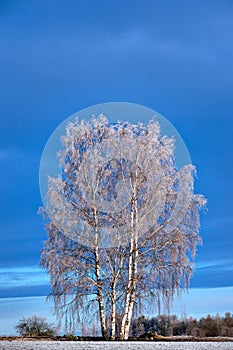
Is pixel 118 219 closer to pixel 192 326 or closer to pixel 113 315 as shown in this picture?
pixel 113 315

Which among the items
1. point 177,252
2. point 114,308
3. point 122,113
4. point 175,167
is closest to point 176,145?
point 175,167

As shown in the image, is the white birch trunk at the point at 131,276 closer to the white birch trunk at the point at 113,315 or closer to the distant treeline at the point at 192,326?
the white birch trunk at the point at 113,315

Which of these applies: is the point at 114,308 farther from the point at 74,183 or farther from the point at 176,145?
the point at 176,145

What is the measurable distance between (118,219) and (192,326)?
5.59m

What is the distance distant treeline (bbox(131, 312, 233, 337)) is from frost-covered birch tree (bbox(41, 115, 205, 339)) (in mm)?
2265

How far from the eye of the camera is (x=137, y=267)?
16.2 m

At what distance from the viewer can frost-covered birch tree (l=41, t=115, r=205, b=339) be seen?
15812mm

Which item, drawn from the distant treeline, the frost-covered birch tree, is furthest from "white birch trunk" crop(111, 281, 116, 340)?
the distant treeline

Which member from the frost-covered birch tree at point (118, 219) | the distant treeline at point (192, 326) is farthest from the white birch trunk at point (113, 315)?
the distant treeline at point (192, 326)

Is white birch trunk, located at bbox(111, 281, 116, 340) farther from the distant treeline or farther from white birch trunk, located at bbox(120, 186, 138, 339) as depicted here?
the distant treeline

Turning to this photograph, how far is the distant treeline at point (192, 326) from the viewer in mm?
17844

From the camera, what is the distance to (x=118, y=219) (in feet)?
52.2

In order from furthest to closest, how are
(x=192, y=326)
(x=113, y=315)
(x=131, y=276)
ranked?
(x=192, y=326) < (x=131, y=276) < (x=113, y=315)

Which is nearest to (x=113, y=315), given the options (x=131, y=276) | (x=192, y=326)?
(x=131, y=276)
